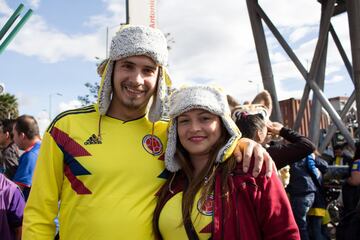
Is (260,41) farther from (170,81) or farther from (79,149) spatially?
(79,149)

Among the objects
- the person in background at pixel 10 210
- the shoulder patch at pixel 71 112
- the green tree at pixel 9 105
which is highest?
the green tree at pixel 9 105

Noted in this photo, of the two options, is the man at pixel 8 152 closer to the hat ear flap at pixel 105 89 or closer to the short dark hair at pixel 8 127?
the short dark hair at pixel 8 127

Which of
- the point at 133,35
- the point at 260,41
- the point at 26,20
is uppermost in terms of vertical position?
the point at 26,20

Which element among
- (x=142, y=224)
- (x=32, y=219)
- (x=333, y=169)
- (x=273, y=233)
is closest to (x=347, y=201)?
(x=333, y=169)

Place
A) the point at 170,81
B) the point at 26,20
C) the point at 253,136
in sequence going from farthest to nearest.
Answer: the point at 26,20 < the point at 253,136 < the point at 170,81

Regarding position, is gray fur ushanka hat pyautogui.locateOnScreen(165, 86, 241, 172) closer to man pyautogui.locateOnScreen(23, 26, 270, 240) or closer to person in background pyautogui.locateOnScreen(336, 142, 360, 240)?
man pyautogui.locateOnScreen(23, 26, 270, 240)

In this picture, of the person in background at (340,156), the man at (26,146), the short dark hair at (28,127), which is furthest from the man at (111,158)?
the person in background at (340,156)

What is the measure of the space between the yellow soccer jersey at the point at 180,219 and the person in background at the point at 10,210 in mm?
1504

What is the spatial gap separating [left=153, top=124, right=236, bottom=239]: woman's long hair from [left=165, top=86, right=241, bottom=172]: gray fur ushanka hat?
0.12 feet

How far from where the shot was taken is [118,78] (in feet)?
7.50

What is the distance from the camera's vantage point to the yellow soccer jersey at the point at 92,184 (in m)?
2.01

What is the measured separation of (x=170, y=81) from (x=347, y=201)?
3.22 metres

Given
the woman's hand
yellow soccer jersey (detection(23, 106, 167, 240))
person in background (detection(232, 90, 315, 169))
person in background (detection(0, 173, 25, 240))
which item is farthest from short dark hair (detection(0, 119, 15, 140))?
the woman's hand

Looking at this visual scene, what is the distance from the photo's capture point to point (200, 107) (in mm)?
2176
